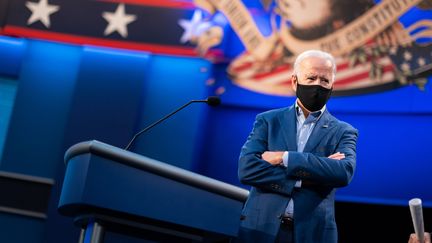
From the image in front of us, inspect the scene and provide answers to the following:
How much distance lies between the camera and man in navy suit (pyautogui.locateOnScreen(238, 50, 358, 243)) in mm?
1953

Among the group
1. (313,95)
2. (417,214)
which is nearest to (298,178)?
(313,95)

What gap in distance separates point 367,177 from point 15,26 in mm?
2947

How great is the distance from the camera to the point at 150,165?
1854 millimetres

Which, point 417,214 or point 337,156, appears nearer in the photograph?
point 337,156

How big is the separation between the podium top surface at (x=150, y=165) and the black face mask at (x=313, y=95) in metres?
0.39

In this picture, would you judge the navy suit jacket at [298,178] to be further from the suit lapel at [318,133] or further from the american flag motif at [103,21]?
the american flag motif at [103,21]

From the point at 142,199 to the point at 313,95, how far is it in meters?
0.68

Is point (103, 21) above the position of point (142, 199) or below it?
above

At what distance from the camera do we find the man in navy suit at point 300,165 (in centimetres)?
195

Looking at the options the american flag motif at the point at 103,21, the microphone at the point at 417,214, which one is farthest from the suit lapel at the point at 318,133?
the american flag motif at the point at 103,21

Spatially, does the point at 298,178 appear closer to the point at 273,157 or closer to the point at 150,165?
the point at 273,157

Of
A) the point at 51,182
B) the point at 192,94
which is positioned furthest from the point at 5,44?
the point at 192,94

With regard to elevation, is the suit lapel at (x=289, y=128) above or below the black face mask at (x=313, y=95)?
below

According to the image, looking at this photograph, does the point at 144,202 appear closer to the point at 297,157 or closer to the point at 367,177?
the point at 297,157
